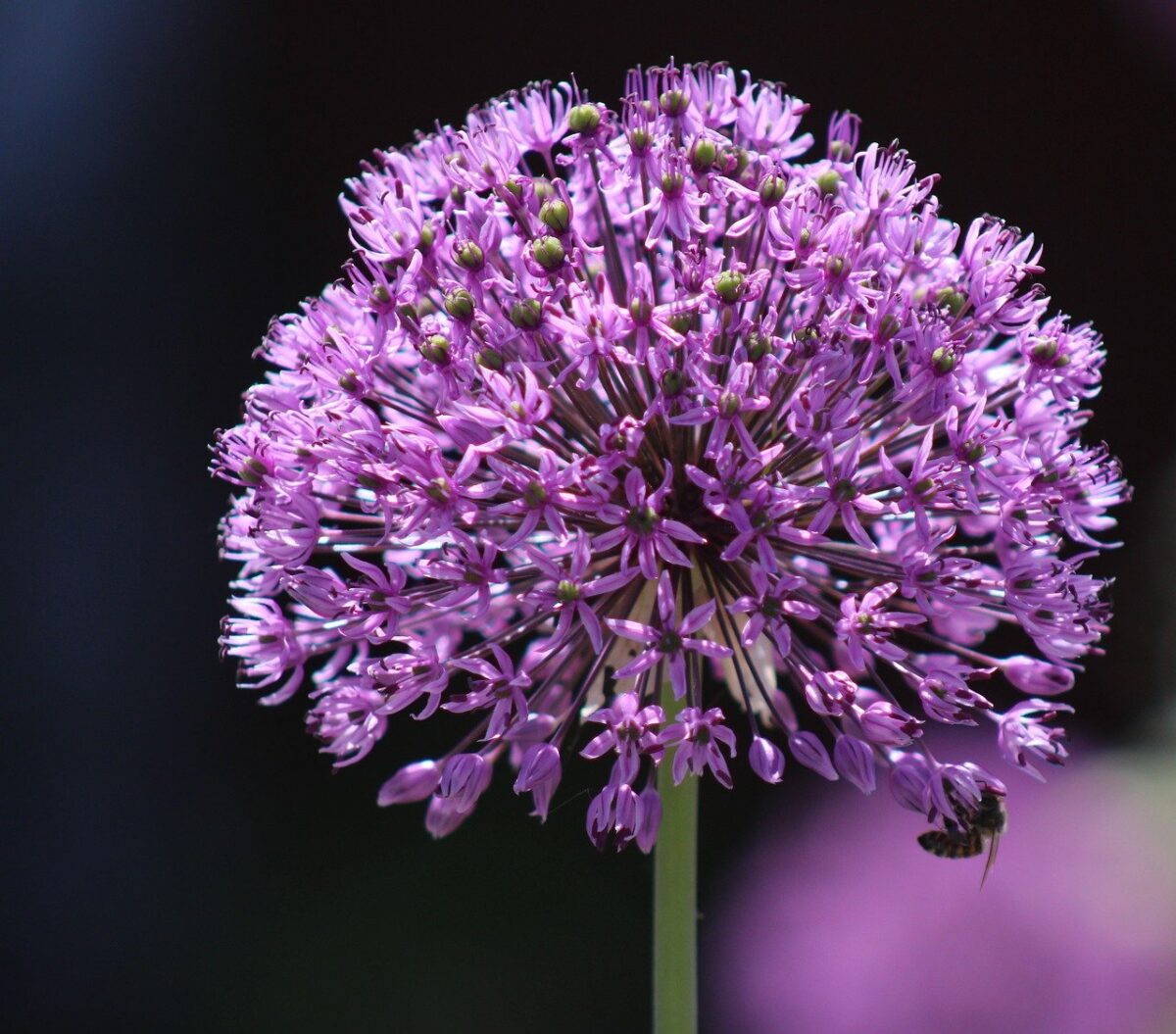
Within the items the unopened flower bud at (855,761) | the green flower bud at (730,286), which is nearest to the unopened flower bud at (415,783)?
the unopened flower bud at (855,761)

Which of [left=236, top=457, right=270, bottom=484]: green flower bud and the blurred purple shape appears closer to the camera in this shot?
[left=236, top=457, right=270, bottom=484]: green flower bud

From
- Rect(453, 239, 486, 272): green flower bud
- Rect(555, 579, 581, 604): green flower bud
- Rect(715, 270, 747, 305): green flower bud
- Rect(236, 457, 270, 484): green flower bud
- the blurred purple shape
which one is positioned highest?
Rect(453, 239, 486, 272): green flower bud

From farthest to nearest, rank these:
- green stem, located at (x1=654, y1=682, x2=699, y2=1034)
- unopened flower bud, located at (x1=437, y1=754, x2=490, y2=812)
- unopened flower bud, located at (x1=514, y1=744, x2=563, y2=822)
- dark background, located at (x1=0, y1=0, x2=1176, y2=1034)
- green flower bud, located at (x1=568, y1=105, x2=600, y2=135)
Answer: dark background, located at (x1=0, y1=0, x2=1176, y2=1034) → green flower bud, located at (x1=568, y1=105, x2=600, y2=135) → green stem, located at (x1=654, y1=682, x2=699, y2=1034) → unopened flower bud, located at (x1=437, y1=754, x2=490, y2=812) → unopened flower bud, located at (x1=514, y1=744, x2=563, y2=822)

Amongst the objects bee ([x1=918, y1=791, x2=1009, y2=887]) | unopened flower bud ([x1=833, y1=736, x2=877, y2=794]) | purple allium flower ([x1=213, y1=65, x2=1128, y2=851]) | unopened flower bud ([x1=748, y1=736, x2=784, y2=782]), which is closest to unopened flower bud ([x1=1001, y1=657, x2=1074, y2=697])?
purple allium flower ([x1=213, y1=65, x2=1128, y2=851])

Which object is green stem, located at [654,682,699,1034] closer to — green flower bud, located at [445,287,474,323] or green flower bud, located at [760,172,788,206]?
green flower bud, located at [445,287,474,323]

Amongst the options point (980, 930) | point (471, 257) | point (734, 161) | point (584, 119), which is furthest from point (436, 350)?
point (980, 930)

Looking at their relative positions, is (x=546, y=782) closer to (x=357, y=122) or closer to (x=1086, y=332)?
(x=1086, y=332)

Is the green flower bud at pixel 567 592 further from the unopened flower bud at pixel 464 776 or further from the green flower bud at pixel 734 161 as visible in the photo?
the green flower bud at pixel 734 161

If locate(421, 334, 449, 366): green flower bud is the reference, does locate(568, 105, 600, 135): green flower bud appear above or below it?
above
